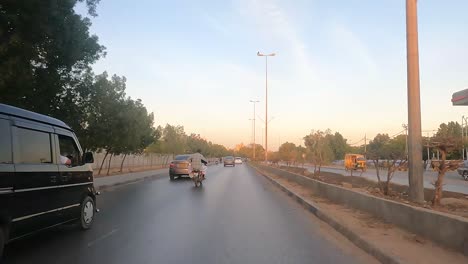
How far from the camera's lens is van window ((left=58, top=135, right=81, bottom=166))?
8.96m

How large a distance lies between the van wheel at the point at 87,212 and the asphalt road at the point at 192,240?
0.22 meters

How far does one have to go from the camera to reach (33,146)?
761 cm

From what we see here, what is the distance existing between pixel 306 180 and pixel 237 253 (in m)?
15.4

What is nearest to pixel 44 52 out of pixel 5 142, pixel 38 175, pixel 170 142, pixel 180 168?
pixel 38 175

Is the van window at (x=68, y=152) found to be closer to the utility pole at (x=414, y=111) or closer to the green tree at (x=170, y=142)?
the utility pole at (x=414, y=111)

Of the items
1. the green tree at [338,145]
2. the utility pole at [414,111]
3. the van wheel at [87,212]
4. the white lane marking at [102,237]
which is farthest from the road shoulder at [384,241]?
the green tree at [338,145]

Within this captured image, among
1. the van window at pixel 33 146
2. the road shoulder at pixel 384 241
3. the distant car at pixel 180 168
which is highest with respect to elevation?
the van window at pixel 33 146

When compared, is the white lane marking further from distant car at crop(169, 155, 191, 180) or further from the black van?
distant car at crop(169, 155, 191, 180)

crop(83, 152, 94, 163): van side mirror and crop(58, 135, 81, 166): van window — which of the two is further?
crop(83, 152, 94, 163): van side mirror

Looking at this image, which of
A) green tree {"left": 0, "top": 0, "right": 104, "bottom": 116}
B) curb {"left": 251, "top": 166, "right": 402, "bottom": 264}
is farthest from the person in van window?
curb {"left": 251, "top": 166, "right": 402, "bottom": 264}

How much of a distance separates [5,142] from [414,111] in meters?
8.77

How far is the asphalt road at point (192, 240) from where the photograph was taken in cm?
738

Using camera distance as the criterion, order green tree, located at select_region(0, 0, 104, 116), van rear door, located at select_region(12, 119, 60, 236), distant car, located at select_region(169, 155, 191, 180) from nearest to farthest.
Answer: van rear door, located at select_region(12, 119, 60, 236) < green tree, located at select_region(0, 0, 104, 116) < distant car, located at select_region(169, 155, 191, 180)

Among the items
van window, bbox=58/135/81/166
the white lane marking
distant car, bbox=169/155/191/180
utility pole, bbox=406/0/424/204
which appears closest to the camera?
the white lane marking
